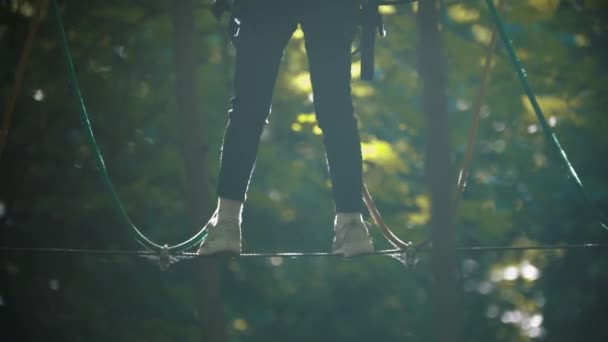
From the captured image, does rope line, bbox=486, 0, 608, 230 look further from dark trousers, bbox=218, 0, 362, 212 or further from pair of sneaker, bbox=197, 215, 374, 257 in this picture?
pair of sneaker, bbox=197, 215, 374, 257

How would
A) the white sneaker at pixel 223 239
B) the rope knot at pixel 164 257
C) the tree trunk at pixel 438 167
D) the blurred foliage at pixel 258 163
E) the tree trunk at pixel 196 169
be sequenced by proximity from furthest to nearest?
the blurred foliage at pixel 258 163 < the tree trunk at pixel 196 169 < the tree trunk at pixel 438 167 < the rope knot at pixel 164 257 < the white sneaker at pixel 223 239

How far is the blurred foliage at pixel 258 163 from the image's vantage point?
31.3 feet

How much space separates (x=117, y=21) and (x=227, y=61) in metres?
2.04

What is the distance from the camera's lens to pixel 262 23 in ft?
13.8

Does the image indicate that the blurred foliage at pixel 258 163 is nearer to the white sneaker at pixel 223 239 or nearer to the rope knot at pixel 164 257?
the rope knot at pixel 164 257

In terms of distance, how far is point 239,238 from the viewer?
14.3 feet

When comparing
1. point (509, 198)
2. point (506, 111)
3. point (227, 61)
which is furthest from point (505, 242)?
point (227, 61)

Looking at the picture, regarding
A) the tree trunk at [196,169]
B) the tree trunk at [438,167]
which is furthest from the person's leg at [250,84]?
the tree trunk at [196,169]

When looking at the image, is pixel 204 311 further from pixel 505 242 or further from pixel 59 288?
pixel 505 242

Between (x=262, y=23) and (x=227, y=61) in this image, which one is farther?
(x=227, y=61)

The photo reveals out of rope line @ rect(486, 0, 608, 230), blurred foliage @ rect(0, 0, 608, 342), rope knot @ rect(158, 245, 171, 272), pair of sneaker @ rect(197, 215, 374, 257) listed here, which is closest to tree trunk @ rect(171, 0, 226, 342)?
blurred foliage @ rect(0, 0, 608, 342)

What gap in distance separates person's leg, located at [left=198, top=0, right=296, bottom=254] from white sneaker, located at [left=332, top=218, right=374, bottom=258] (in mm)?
523

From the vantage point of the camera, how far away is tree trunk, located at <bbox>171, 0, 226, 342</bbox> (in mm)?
8070

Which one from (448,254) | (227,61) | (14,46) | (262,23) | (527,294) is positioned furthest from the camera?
(527,294)
